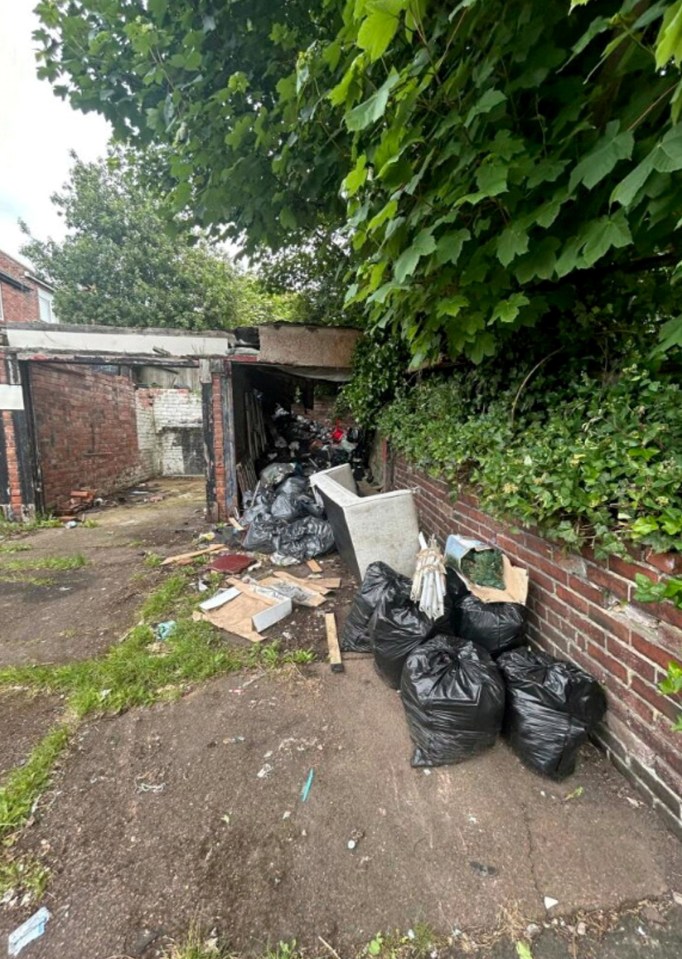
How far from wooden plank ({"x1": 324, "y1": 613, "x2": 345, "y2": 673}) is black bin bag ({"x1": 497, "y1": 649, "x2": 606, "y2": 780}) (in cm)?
107

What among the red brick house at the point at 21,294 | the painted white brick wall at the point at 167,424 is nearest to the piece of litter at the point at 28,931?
the painted white brick wall at the point at 167,424

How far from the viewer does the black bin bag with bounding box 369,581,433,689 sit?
2.10 m

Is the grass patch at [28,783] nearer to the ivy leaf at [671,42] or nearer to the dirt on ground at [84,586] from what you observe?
the dirt on ground at [84,586]

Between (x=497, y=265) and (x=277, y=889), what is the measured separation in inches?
103

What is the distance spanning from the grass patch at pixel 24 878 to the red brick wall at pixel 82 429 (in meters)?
6.43

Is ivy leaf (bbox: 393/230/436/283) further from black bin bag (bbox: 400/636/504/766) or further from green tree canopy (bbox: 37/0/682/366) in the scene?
black bin bag (bbox: 400/636/504/766)

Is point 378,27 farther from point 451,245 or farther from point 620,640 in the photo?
point 620,640

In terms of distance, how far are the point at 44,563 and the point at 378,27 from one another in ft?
17.5

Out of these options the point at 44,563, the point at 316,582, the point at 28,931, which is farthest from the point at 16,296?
the point at 28,931

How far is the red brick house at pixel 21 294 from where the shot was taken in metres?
12.4

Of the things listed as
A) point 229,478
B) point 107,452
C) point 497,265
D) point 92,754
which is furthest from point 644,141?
point 107,452

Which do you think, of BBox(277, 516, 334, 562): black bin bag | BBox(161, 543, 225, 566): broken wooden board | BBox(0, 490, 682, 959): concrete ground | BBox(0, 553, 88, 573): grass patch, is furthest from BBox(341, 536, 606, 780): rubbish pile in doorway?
BBox(0, 553, 88, 573): grass patch

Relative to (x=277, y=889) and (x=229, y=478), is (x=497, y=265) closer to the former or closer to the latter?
(x=277, y=889)

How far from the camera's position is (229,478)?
6055 millimetres
